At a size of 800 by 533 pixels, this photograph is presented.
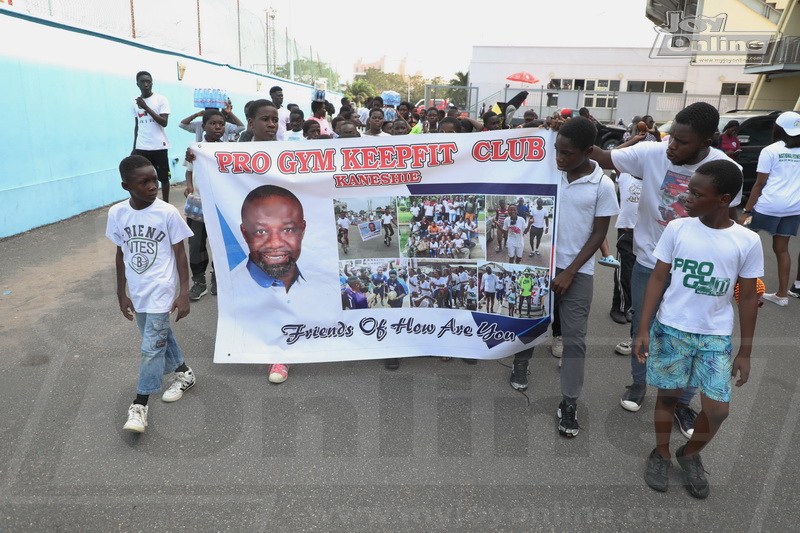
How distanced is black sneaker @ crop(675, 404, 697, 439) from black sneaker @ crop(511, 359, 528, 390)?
93 centimetres

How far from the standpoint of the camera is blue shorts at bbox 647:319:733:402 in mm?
2514

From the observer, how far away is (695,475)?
2.66m

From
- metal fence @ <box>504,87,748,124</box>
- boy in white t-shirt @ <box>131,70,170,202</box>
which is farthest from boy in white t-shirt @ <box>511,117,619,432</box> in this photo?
metal fence @ <box>504,87,748,124</box>

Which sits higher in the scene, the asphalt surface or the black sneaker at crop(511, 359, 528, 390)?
the black sneaker at crop(511, 359, 528, 390)

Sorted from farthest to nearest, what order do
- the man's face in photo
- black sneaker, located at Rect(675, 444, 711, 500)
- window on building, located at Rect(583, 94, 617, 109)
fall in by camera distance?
1. window on building, located at Rect(583, 94, 617, 109)
2. the man's face in photo
3. black sneaker, located at Rect(675, 444, 711, 500)

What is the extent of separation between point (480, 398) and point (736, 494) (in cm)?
147

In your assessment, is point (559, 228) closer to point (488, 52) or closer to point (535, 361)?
point (535, 361)

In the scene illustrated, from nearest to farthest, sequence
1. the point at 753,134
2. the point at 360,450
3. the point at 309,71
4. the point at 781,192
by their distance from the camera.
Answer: the point at 360,450
the point at 781,192
the point at 753,134
the point at 309,71

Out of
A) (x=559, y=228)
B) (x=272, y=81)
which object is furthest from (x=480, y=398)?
(x=272, y=81)

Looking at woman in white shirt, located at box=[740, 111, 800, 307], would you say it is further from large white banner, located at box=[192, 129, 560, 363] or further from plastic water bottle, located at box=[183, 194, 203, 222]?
plastic water bottle, located at box=[183, 194, 203, 222]

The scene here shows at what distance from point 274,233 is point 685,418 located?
9.28 feet

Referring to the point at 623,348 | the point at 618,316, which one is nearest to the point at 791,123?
the point at 618,316

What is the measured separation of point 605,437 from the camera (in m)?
3.11

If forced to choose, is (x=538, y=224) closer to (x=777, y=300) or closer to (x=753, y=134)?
(x=777, y=300)
